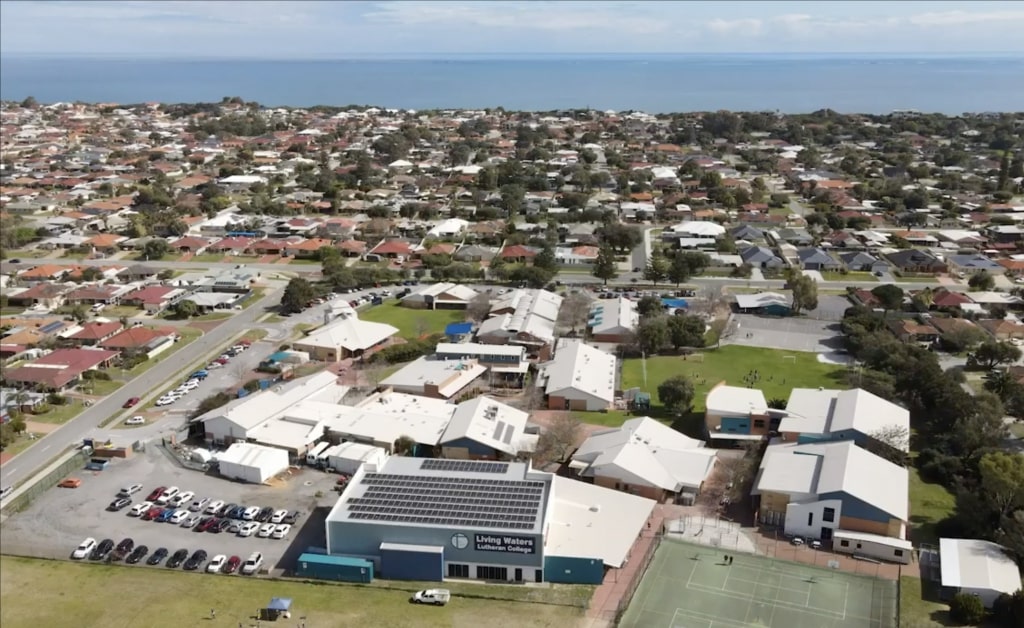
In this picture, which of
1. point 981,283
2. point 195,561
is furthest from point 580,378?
point 981,283

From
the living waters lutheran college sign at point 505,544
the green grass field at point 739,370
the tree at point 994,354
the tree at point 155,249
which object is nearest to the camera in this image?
the living waters lutheran college sign at point 505,544

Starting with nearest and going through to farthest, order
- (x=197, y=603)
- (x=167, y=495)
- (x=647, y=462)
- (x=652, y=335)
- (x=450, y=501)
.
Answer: (x=197, y=603), (x=450, y=501), (x=167, y=495), (x=647, y=462), (x=652, y=335)

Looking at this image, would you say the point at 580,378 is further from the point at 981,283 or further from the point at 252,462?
the point at 981,283

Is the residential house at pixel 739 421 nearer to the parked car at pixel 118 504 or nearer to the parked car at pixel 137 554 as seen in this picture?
the parked car at pixel 137 554

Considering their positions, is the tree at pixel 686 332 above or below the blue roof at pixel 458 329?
above

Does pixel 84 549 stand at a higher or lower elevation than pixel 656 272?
lower

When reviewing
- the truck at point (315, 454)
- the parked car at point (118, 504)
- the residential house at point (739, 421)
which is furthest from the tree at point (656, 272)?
the parked car at point (118, 504)

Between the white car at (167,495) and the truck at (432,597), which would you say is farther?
the white car at (167,495)
